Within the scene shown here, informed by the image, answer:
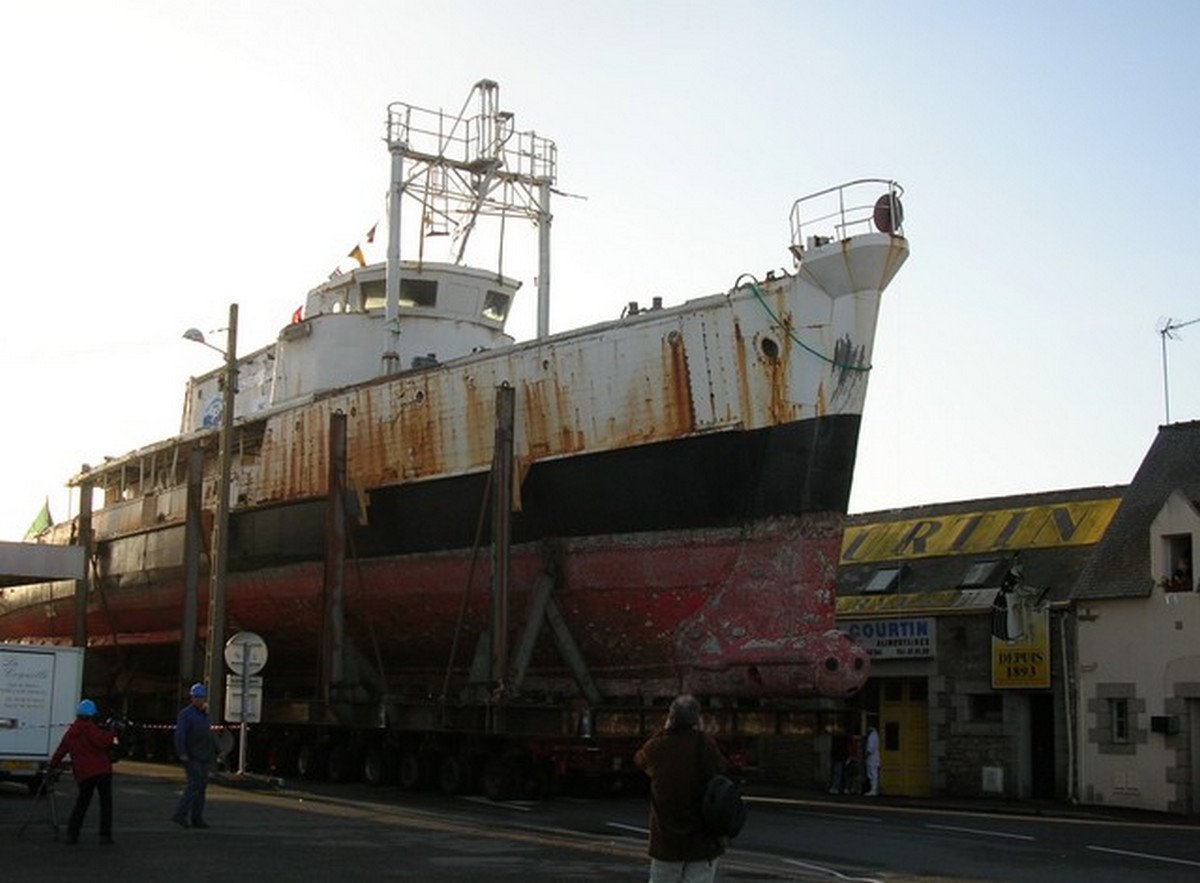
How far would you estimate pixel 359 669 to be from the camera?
25172 millimetres

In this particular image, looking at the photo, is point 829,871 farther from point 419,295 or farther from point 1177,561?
point 419,295

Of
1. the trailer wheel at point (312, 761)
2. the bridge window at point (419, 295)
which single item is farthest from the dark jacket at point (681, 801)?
the bridge window at point (419, 295)

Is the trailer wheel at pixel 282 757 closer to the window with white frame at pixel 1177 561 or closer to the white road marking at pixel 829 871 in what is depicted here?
the white road marking at pixel 829 871

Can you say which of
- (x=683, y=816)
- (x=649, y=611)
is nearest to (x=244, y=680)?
(x=649, y=611)

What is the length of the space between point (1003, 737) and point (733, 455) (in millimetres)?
10587

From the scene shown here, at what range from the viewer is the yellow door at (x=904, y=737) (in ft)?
99.7

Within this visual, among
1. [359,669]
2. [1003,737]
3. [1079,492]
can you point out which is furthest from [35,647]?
[1079,492]

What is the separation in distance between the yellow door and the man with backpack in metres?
22.9

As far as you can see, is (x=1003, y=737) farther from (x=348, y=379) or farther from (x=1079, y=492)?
(x=348, y=379)

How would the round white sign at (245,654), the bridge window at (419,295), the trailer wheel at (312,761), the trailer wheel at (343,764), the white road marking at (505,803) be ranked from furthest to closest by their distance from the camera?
the bridge window at (419,295), the trailer wheel at (312,761), the trailer wheel at (343,764), the round white sign at (245,654), the white road marking at (505,803)

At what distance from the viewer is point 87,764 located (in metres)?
14.0

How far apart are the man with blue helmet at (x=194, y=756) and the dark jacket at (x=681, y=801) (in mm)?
8807

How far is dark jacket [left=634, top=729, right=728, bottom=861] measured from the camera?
8078 millimetres

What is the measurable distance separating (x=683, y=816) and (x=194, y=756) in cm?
904
